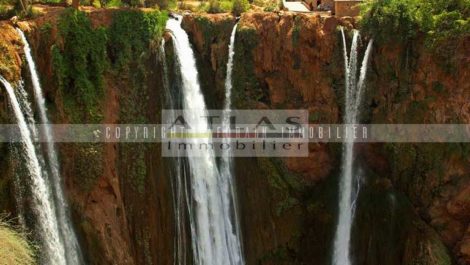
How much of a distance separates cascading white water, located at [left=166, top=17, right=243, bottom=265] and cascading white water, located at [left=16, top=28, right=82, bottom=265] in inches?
149

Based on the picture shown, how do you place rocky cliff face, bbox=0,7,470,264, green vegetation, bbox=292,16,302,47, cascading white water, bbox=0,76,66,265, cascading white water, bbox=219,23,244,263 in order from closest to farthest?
1. cascading white water, bbox=0,76,66,265
2. rocky cliff face, bbox=0,7,470,264
3. cascading white water, bbox=219,23,244,263
4. green vegetation, bbox=292,16,302,47

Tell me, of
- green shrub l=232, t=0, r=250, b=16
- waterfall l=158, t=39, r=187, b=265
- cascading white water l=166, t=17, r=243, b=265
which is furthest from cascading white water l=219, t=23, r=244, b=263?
waterfall l=158, t=39, r=187, b=265

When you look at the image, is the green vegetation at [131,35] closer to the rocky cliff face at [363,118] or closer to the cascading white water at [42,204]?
the rocky cliff face at [363,118]

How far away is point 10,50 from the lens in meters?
14.7

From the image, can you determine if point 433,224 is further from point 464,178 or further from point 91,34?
point 91,34

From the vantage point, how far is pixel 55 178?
15430 millimetres

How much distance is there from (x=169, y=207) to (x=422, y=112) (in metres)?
8.57

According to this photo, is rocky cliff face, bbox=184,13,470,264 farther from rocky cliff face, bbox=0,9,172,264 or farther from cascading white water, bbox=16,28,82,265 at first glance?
cascading white water, bbox=16,28,82,265

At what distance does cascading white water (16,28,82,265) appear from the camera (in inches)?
597

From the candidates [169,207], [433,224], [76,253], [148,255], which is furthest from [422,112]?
[76,253]

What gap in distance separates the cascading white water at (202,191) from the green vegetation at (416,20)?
5.92 m

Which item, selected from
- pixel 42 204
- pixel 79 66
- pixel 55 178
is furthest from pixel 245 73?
pixel 42 204

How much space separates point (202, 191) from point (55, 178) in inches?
183

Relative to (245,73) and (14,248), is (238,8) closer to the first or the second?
(245,73)
